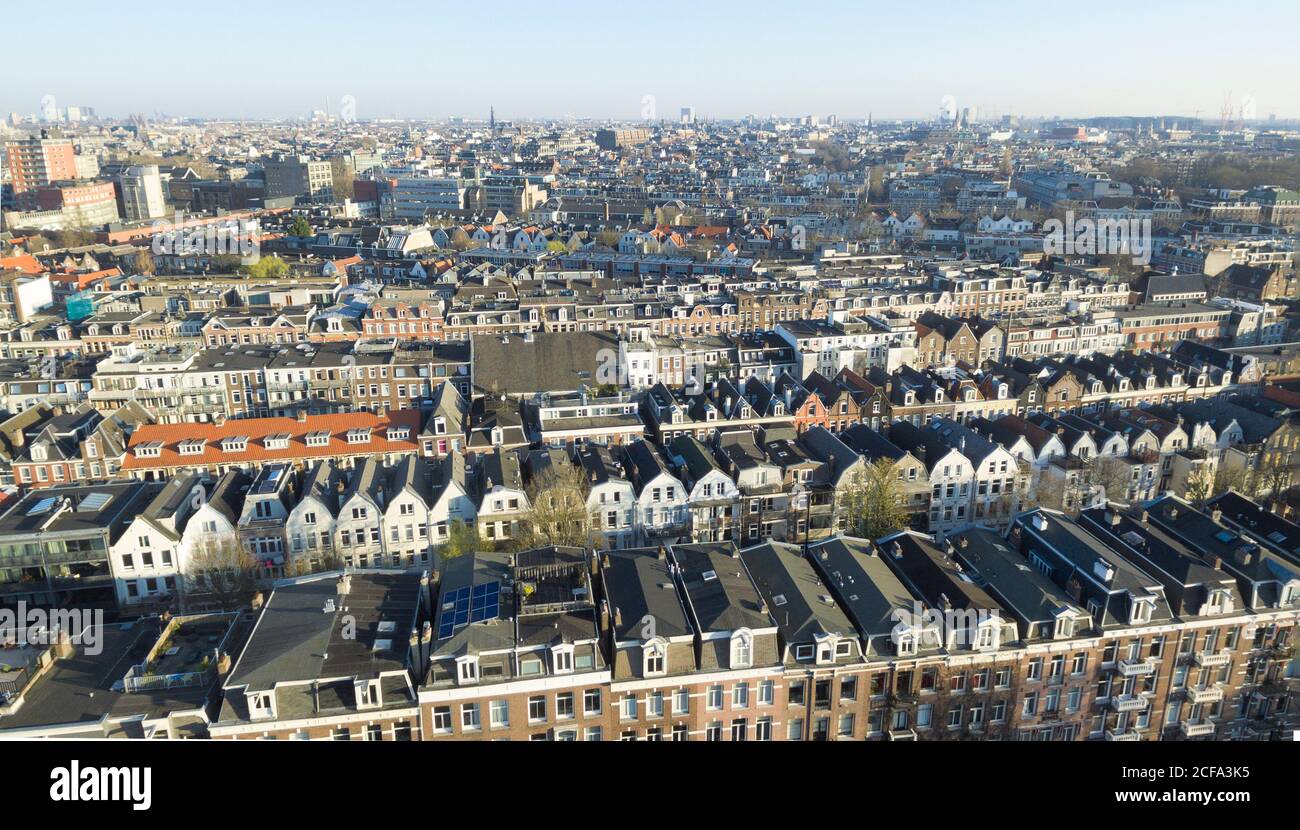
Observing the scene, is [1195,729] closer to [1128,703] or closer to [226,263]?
→ [1128,703]

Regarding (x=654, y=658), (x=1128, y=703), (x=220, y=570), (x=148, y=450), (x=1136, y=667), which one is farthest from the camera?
(x=148, y=450)

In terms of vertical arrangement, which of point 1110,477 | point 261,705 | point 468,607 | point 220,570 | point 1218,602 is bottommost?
point 220,570

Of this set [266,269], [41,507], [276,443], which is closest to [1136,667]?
[276,443]

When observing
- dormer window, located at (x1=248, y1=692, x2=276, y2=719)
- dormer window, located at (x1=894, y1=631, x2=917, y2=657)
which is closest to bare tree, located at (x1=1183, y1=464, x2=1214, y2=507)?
dormer window, located at (x1=894, y1=631, x2=917, y2=657)

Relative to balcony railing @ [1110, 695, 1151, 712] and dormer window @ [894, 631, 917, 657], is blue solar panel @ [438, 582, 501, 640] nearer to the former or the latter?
dormer window @ [894, 631, 917, 657]

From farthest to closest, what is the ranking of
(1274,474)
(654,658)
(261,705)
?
(1274,474), (654,658), (261,705)

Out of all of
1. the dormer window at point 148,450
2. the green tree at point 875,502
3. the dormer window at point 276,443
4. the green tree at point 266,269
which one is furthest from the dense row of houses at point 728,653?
the green tree at point 266,269
